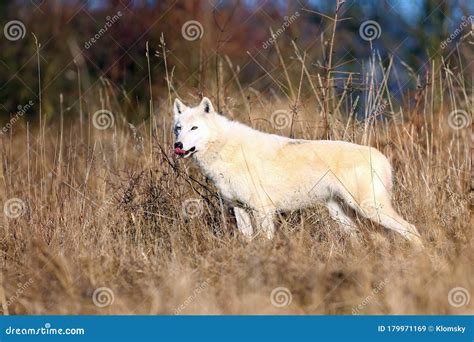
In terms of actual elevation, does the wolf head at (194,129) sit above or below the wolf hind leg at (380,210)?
above

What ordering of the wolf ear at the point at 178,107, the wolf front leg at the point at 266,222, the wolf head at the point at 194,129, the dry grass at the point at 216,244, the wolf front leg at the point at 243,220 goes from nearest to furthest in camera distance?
the dry grass at the point at 216,244
the wolf front leg at the point at 266,222
the wolf front leg at the point at 243,220
the wolf head at the point at 194,129
the wolf ear at the point at 178,107

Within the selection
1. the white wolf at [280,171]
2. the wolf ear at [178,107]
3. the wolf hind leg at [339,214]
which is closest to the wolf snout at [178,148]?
the white wolf at [280,171]

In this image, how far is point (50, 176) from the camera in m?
A: 7.47

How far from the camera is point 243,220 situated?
6.62 m

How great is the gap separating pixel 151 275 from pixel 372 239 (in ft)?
5.77

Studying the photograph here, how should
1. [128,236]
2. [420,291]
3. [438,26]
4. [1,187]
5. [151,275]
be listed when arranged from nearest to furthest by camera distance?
1. [420,291]
2. [151,275]
3. [128,236]
4. [1,187]
5. [438,26]

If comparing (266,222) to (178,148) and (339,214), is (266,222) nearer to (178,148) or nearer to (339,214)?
(339,214)

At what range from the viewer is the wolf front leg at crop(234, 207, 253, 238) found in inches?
256

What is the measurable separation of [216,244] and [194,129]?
1162 mm

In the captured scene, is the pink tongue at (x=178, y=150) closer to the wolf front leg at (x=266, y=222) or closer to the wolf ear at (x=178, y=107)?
the wolf ear at (x=178, y=107)

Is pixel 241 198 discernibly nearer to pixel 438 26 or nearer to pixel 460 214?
pixel 460 214

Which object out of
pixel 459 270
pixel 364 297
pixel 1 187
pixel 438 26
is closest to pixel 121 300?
pixel 364 297

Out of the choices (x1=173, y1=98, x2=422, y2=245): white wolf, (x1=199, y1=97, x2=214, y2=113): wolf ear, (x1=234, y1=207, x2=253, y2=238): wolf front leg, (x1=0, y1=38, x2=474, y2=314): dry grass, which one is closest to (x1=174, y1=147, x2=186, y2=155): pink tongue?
(x1=173, y1=98, x2=422, y2=245): white wolf

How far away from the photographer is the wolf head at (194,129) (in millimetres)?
6625
